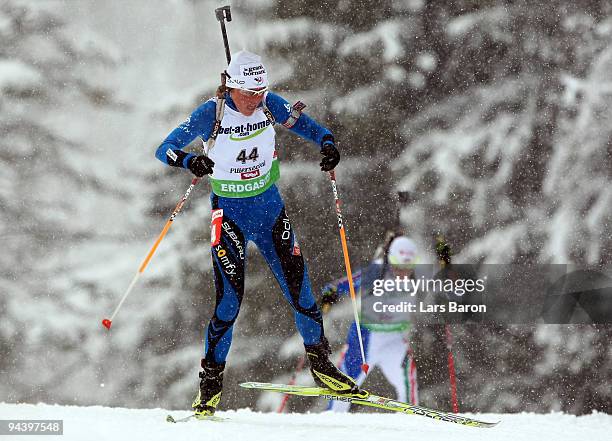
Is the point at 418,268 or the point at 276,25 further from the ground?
the point at 276,25

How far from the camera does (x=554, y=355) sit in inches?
269

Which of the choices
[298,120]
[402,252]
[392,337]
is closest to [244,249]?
[298,120]

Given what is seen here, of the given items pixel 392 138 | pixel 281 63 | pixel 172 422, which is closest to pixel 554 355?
pixel 392 138

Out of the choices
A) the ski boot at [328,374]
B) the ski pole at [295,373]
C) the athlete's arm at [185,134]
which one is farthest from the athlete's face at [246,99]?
the ski pole at [295,373]

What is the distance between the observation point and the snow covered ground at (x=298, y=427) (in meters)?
4.02

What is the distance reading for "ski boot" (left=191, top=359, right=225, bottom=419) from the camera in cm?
438

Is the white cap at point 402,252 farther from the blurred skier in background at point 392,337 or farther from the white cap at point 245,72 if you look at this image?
the white cap at point 245,72

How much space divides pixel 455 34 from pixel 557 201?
1555mm

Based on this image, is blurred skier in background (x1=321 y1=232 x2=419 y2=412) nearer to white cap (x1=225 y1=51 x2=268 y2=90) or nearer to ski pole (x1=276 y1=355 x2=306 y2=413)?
ski pole (x1=276 y1=355 x2=306 y2=413)

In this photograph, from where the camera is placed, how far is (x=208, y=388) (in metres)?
4.39

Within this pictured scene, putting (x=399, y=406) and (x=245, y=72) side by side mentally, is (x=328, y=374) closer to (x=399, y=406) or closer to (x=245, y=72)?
(x=399, y=406)

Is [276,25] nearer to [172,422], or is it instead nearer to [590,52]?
[590,52]

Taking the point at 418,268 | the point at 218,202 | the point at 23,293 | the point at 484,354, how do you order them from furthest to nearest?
1. the point at 23,293
2. the point at 484,354
3. the point at 418,268
4. the point at 218,202

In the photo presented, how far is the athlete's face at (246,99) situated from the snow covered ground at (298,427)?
161cm
